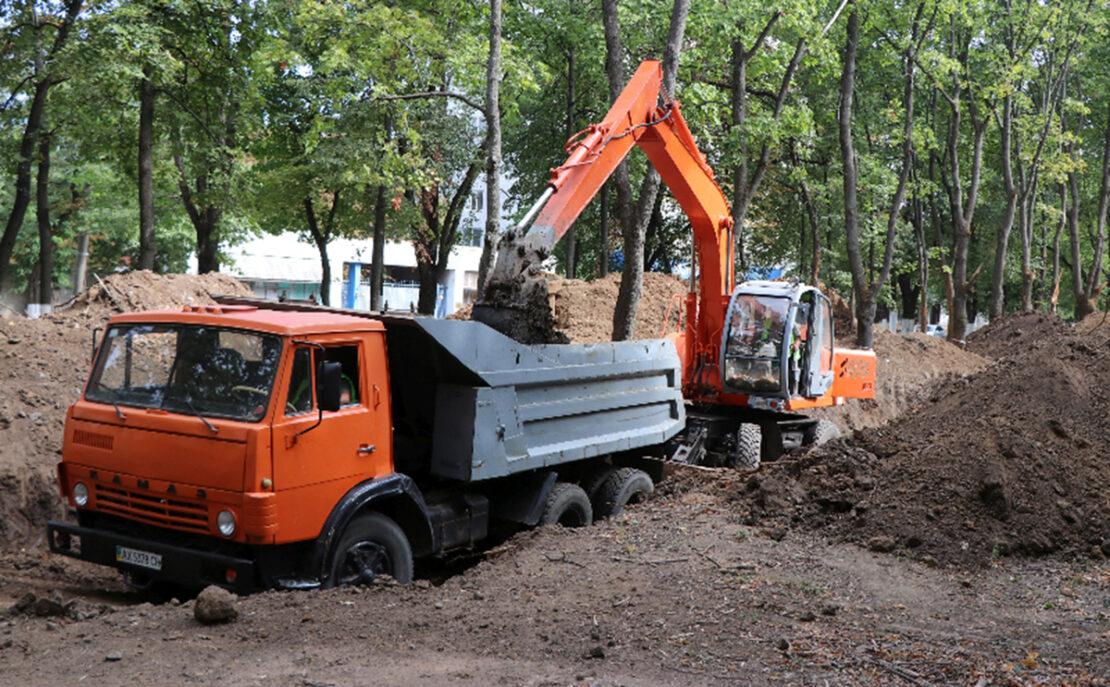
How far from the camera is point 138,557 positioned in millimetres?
6809

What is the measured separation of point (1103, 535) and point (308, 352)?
7.26 meters

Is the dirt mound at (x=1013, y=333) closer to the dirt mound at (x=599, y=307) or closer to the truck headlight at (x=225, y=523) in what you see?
the dirt mound at (x=599, y=307)

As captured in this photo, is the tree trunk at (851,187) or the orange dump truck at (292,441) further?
the tree trunk at (851,187)

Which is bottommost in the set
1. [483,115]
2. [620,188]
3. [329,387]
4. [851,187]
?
[329,387]

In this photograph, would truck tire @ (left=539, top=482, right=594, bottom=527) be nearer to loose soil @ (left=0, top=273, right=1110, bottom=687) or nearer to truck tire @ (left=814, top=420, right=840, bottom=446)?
loose soil @ (left=0, top=273, right=1110, bottom=687)

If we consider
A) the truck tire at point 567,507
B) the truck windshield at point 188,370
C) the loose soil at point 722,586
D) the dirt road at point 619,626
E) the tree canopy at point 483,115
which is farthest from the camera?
the tree canopy at point 483,115

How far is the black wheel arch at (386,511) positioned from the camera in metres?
6.91

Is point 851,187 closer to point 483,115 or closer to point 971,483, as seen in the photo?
point 483,115

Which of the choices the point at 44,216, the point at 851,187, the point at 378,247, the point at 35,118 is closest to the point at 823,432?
the point at 851,187

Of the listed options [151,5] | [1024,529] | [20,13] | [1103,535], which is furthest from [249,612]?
[20,13]

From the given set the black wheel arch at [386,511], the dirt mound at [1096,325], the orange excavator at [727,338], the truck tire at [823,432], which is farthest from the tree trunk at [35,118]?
the dirt mound at [1096,325]

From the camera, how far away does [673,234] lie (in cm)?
3531

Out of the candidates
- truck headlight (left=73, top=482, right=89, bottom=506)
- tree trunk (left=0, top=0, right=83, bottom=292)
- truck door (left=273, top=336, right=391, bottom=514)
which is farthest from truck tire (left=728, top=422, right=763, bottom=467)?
tree trunk (left=0, top=0, right=83, bottom=292)

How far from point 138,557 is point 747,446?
349 inches
